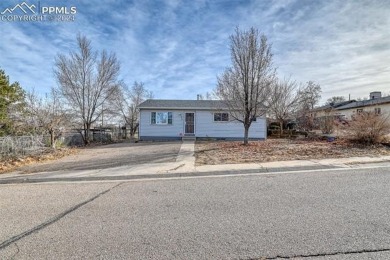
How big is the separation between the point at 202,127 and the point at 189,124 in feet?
3.98

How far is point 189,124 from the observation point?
21.8 metres

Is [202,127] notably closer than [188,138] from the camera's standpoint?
No

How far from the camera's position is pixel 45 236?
3514 mm

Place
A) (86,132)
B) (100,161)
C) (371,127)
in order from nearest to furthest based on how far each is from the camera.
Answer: (100,161) → (371,127) → (86,132)

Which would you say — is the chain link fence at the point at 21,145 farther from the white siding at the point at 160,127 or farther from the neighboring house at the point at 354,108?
the neighboring house at the point at 354,108

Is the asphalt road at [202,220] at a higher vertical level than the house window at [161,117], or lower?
lower

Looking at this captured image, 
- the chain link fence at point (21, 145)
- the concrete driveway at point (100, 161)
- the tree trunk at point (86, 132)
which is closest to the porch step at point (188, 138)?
the concrete driveway at point (100, 161)

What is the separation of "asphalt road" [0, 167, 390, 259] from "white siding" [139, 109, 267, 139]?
597 inches

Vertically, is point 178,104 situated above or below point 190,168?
above

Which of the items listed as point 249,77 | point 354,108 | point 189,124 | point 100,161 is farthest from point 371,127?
point 354,108

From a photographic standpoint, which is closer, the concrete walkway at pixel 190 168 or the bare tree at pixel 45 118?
the concrete walkway at pixel 190 168

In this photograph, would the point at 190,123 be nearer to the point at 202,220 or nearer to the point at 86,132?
the point at 86,132

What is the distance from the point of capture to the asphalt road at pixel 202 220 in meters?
3.02

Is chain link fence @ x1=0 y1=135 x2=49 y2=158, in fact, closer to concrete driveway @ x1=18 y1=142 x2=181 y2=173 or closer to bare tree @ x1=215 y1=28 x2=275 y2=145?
concrete driveway @ x1=18 y1=142 x2=181 y2=173
